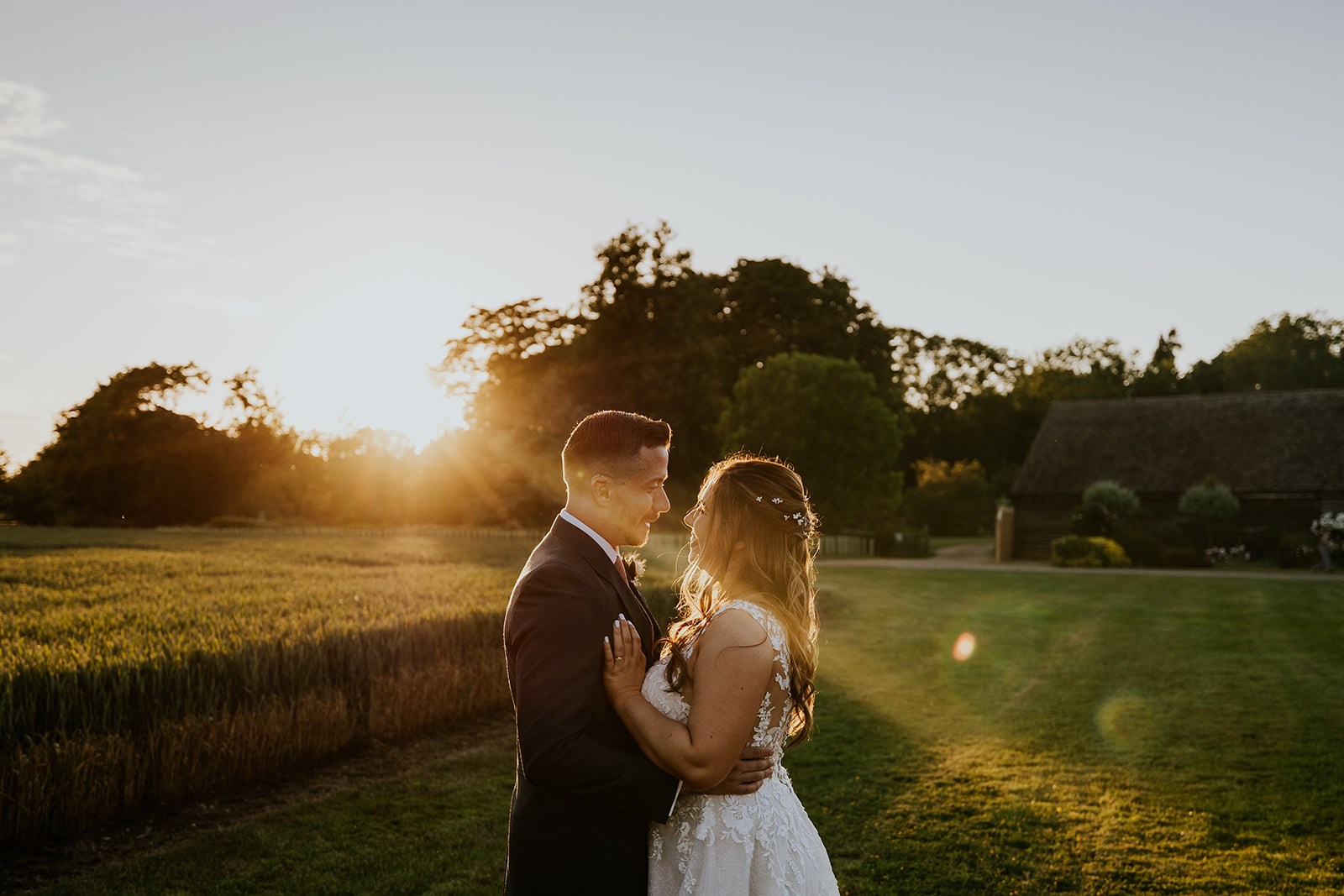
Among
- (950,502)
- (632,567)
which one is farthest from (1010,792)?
(950,502)

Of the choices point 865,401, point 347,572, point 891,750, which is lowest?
point 891,750

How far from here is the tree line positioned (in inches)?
1226

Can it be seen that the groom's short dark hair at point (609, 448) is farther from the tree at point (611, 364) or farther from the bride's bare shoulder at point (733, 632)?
the tree at point (611, 364)

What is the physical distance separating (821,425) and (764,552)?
36401mm

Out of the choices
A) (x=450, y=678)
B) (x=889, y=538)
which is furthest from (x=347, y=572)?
(x=889, y=538)

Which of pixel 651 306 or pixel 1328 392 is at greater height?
pixel 651 306

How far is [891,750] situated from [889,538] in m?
29.8

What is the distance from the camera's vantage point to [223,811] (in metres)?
6.58

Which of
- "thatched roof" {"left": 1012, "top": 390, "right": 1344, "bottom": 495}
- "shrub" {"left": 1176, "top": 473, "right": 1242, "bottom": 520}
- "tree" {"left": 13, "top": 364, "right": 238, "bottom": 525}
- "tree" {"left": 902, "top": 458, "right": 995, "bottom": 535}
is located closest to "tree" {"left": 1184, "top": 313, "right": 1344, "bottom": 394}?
"tree" {"left": 902, "top": 458, "right": 995, "bottom": 535}

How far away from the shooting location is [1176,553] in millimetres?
30922

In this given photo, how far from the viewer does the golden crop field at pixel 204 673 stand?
5.75 m

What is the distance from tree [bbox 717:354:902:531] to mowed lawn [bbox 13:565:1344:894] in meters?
23.7

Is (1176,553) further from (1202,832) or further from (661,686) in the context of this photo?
(661,686)

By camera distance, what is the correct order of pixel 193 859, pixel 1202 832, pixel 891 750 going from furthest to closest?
pixel 891 750 → pixel 1202 832 → pixel 193 859
